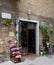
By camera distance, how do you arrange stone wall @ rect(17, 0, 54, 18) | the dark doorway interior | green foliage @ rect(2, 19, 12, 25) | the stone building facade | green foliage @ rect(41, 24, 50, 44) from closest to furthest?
green foliage @ rect(2, 19, 12, 25) → the stone building facade → stone wall @ rect(17, 0, 54, 18) → green foliage @ rect(41, 24, 50, 44) → the dark doorway interior

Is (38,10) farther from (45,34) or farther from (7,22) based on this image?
(7,22)

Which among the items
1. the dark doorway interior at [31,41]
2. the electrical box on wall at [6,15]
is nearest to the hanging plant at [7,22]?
the electrical box on wall at [6,15]

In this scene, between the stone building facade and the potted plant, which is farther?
the potted plant

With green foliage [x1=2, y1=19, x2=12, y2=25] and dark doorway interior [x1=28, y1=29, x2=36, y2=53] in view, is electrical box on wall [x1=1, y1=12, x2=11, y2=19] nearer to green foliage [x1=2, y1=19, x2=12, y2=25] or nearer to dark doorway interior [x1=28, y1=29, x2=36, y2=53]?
green foliage [x1=2, y1=19, x2=12, y2=25]

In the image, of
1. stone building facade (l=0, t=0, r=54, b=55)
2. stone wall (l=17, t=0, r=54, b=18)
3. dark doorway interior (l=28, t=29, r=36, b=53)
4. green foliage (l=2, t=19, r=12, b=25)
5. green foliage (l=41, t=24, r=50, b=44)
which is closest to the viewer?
green foliage (l=2, t=19, r=12, b=25)

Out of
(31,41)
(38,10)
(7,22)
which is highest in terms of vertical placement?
(38,10)

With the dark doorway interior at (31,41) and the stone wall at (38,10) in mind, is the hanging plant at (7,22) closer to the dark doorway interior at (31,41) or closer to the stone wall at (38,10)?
the stone wall at (38,10)

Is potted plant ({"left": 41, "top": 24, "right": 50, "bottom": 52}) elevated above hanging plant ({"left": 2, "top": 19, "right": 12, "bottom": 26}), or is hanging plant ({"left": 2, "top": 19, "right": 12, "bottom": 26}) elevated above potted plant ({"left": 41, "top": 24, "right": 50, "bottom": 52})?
hanging plant ({"left": 2, "top": 19, "right": 12, "bottom": 26})

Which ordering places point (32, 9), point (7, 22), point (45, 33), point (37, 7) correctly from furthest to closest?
1. point (45, 33)
2. point (37, 7)
3. point (32, 9)
4. point (7, 22)

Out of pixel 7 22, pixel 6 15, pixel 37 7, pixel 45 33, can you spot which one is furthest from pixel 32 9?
pixel 7 22

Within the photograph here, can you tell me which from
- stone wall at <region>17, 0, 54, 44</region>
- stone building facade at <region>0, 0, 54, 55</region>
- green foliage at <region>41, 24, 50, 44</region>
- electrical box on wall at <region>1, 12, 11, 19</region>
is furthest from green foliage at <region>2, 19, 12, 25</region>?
green foliage at <region>41, 24, 50, 44</region>

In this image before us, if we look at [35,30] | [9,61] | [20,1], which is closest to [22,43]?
[35,30]

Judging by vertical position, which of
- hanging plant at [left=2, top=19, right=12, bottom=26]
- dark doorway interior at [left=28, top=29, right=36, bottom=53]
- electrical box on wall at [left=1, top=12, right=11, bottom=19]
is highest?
electrical box on wall at [left=1, top=12, right=11, bottom=19]

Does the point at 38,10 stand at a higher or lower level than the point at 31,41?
higher
